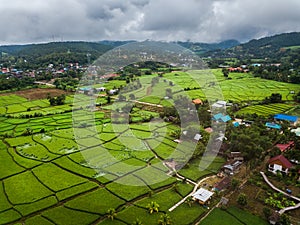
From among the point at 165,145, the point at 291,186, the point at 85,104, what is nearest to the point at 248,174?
the point at 291,186

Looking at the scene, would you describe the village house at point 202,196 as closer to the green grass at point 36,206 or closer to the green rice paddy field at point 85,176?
the green rice paddy field at point 85,176

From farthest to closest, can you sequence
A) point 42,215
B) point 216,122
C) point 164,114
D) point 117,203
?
point 164,114 → point 216,122 → point 117,203 → point 42,215

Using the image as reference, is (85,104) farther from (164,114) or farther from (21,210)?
(21,210)

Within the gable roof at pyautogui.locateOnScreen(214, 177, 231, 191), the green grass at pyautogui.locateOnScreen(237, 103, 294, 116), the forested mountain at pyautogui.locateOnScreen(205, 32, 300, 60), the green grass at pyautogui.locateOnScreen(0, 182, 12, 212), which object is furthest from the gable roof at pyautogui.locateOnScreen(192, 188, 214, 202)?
the forested mountain at pyautogui.locateOnScreen(205, 32, 300, 60)

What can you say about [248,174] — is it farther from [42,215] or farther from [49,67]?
[49,67]

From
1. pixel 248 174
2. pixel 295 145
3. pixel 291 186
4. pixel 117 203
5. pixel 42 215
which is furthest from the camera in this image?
pixel 295 145

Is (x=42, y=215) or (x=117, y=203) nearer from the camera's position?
(x=42, y=215)

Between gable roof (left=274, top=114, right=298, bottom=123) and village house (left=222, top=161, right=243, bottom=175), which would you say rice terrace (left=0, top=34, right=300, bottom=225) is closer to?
village house (left=222, top=161, right=243, bottom=175)
